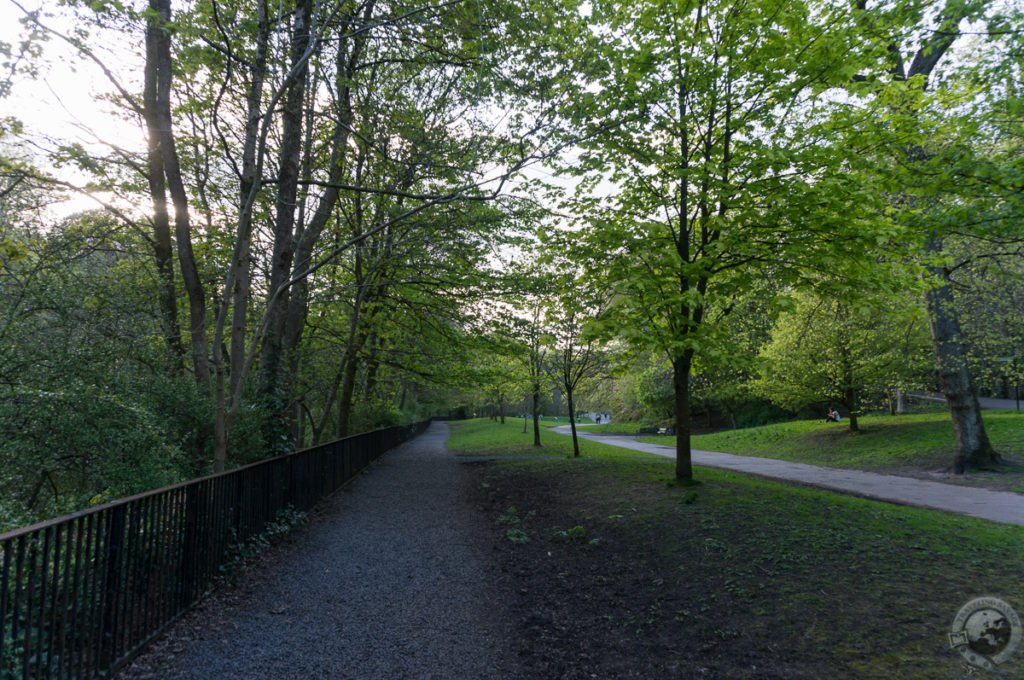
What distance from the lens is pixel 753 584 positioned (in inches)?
178

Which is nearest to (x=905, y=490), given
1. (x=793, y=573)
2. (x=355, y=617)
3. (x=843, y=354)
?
(x=793, y=573)

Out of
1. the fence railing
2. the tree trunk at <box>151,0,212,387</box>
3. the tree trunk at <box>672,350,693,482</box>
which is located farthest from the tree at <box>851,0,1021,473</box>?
the tree trunk at <box>151,0,212,387</box>

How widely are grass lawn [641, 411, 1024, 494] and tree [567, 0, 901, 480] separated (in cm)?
767

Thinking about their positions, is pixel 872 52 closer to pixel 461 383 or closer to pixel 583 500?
pixel 583 500

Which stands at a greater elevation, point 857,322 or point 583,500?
point 857,322

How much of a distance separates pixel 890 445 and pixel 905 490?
22.7 ft

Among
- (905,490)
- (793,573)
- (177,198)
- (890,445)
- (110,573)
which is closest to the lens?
(110,573)

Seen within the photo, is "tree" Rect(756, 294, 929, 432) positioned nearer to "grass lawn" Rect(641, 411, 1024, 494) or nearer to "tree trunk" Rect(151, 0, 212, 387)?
"grass lawn" Rect(641, 411, 1024, 494)

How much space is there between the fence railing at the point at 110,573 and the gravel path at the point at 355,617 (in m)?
0.29

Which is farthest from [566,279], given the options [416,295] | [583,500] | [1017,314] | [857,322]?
[1017,314]

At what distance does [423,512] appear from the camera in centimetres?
902

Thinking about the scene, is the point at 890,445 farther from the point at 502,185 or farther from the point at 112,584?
the point at 112,584

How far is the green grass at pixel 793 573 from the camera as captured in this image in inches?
137

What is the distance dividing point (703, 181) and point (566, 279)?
8.41 ft
